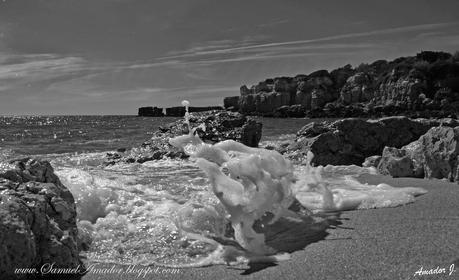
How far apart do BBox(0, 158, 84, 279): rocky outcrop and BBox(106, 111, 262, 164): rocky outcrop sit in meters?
8.71

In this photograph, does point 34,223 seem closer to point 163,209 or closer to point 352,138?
point 163,209

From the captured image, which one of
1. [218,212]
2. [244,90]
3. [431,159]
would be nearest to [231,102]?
[244,90]

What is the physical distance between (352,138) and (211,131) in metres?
4.61

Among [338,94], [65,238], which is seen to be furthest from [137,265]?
[338,94]

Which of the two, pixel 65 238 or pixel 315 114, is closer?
pixel 65 238

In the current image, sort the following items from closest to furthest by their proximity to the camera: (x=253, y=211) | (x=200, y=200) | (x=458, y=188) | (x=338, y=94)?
(x=253, y=211) → (x=200, y=200) → (x=458, y=188) → (x=338, y=94)

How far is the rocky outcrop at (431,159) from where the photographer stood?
7047mm

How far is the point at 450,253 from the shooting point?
352cm

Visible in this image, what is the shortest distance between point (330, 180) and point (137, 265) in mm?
4714

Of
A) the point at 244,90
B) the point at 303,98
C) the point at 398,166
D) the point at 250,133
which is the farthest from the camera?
the point at 244,90

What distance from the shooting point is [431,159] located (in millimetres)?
7398

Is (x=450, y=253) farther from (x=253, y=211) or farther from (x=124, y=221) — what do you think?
(x=124, y=221)

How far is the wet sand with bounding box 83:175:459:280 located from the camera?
3.29 metres

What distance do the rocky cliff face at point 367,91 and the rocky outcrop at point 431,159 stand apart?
51.3 metres
